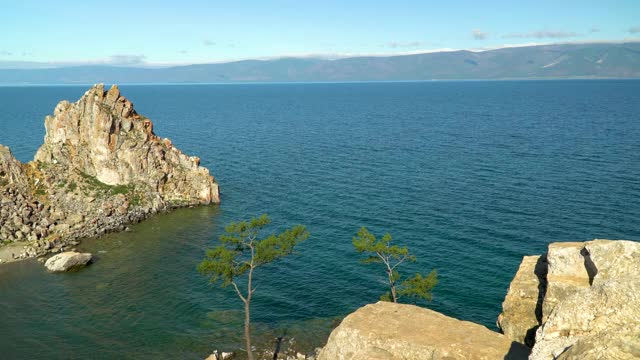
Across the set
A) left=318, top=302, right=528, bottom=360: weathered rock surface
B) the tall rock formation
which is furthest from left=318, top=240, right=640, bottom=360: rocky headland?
the tall rock formation

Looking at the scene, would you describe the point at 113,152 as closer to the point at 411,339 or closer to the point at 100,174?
the point at 100,174

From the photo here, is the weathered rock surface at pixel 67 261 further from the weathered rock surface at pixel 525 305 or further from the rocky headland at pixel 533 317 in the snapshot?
the weathered rock surface at pixel 525 305

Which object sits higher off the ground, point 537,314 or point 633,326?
point 633,326

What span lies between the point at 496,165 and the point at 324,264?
3078 inches

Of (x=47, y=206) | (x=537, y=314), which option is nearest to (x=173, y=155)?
(x=47, y=206)

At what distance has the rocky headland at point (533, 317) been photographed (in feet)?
86.7

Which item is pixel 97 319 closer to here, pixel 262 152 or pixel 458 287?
pixel 458 287

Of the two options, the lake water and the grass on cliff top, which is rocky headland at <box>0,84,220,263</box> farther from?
the lake water

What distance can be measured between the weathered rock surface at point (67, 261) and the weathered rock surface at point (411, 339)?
55867 mm

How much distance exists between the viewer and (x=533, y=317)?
129 feet

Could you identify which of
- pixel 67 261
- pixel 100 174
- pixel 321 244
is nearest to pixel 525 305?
pixel 321 244

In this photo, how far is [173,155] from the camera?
117 meters

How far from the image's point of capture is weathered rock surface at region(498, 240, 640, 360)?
18.0 metres

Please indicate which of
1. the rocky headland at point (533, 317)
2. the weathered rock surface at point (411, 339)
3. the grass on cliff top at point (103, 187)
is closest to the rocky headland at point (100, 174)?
the grass on cliff top at point (103, 187)
